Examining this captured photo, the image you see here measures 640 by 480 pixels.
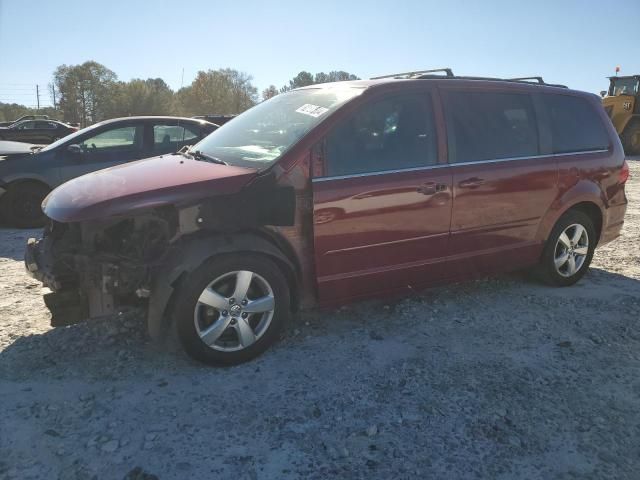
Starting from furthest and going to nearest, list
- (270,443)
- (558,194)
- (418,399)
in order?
(558,194) < (418,399) < (270,443)

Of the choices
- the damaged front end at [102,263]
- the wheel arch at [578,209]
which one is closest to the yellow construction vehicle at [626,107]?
the wheel arch at [578,209]

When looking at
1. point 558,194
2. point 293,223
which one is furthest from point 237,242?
point 558,194

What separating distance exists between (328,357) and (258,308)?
0.58 meters

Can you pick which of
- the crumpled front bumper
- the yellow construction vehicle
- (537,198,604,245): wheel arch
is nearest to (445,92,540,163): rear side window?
(537,198,604,245): wheel arch

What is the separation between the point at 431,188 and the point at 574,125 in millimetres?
1884

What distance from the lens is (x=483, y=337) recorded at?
12.2 ft

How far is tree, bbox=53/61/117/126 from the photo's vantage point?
59688 millimetres

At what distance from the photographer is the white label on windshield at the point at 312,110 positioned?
3.58 meters

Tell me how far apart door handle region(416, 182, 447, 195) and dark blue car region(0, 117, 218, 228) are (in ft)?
15.7

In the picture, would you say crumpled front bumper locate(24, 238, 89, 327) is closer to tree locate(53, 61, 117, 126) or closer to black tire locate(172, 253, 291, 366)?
black tire locate(172, 253, 291, 366)

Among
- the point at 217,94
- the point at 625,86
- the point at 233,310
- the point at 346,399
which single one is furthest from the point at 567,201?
the point at 217,94

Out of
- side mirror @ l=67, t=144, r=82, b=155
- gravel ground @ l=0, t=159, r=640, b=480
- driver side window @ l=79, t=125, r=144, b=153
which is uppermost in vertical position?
driver side window @ l=79, t=125, r=144, b=153

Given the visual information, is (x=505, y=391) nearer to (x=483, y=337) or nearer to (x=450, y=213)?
(x=483, y=337)

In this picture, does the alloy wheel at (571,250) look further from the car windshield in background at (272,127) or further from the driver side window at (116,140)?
the driver side window at (116,140)
